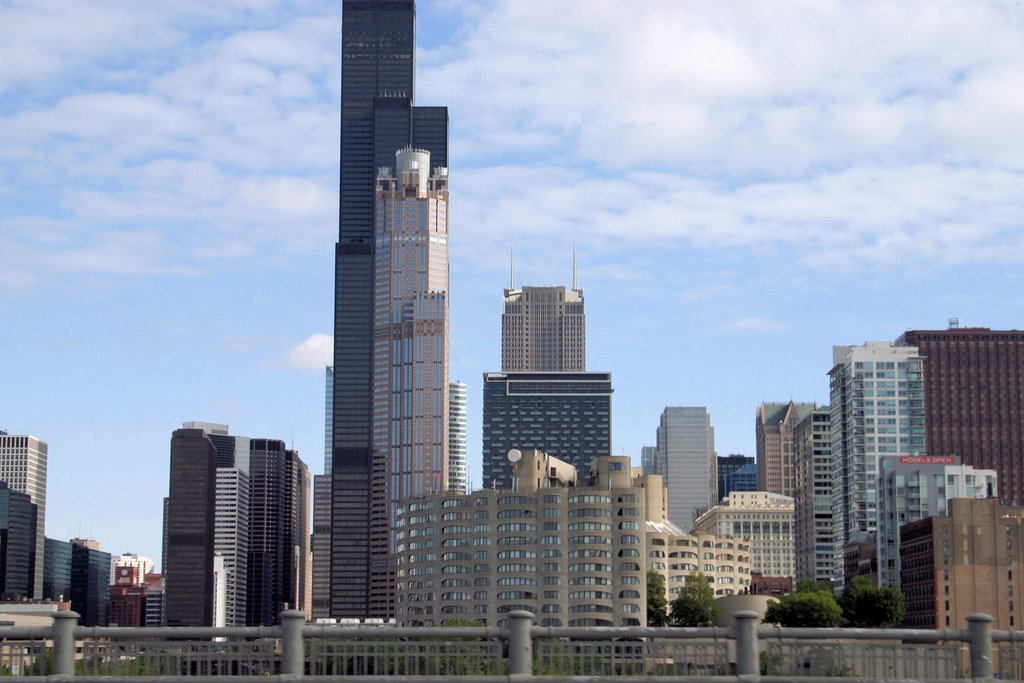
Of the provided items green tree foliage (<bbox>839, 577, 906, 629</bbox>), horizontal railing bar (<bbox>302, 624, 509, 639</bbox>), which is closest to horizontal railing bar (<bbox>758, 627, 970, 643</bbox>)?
horizontal railing bar (<bbox>302, 624, 509, 639</bbox>)

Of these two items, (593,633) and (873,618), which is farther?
(873,618)

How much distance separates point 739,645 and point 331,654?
612cm

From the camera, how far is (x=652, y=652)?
74.0 ft

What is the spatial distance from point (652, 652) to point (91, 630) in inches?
336

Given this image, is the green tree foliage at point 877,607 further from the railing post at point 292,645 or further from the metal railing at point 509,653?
the railing post at point 292,645

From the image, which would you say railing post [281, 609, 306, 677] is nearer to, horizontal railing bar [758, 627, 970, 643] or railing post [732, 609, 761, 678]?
railing post [732, 609, 761, 678]

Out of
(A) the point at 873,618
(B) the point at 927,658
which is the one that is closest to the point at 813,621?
(A) the point at 873,618

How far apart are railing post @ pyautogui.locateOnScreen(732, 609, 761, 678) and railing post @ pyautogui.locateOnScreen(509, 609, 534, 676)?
3117mm

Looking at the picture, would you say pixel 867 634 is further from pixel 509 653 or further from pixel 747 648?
pixel 509 653

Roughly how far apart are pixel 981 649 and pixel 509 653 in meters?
7.00

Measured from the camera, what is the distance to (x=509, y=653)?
22.0 meters

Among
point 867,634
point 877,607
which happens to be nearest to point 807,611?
point 877,607

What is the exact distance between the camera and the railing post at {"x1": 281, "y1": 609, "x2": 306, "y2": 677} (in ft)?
72.2

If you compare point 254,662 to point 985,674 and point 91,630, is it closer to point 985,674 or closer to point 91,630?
point 91,630
